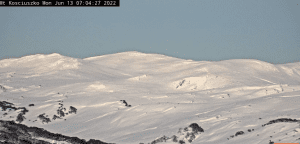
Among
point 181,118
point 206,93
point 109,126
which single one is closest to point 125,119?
point 109,126

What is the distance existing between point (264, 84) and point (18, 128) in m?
41.3

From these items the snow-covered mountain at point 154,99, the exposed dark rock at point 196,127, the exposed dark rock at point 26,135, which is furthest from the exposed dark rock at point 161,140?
the exposed dark rock at point 26,135

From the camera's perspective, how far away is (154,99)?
56219 millimetres

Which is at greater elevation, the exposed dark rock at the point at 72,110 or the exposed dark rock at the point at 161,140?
the exposed dark rock at the point at 161,140

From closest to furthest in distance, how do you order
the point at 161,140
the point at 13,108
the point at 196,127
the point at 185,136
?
the point at 161,140 → the point at 185,136 → the point at 196,127 → the point at 13,108

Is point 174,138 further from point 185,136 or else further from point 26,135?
point 26,135

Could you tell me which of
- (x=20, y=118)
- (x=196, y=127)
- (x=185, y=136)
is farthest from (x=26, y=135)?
(x=196, y=127)

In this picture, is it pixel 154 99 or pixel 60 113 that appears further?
pixel 154 99

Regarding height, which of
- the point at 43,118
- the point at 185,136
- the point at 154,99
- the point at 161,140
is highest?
the point at 185,136

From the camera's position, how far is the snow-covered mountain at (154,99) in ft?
127

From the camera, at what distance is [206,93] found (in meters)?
58.4

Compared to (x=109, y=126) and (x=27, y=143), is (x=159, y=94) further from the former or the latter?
(x=27, y=143)

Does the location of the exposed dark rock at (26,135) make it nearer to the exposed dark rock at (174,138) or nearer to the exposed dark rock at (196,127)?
the exposed dark rock at (174,138)

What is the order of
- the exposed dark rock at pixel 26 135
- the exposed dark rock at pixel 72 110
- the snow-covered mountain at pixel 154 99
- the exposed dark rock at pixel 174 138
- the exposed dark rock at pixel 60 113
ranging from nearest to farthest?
the exposed dark rock at pixel 174 138
the exposed dark rock at pixel 26 135
the snow-covered mountain at pixel 154 99
the exposed dark rock at pixel 60 113
the exposed dark rock at pixel 72 110
